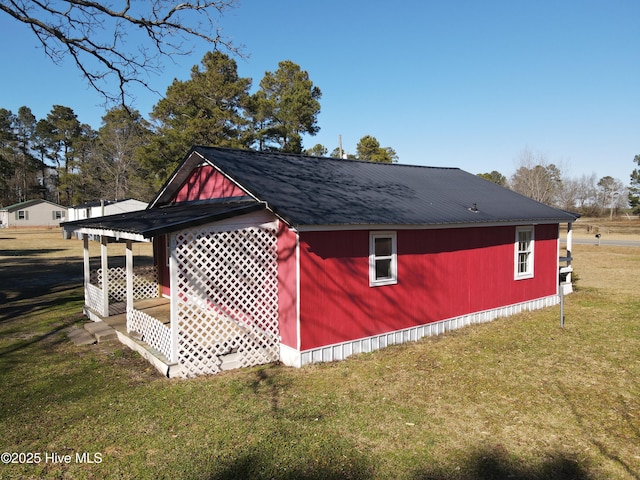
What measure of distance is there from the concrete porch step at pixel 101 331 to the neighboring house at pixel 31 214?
59693 mm

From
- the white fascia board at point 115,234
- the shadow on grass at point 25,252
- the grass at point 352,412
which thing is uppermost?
the white fascia board at point 115,234

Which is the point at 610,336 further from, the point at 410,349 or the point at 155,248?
the point at 155,248

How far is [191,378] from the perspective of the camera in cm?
771

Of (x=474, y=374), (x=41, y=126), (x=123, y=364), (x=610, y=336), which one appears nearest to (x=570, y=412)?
(x=474, y=374)

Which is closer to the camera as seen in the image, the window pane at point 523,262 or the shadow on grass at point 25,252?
the window pane at point 523,262

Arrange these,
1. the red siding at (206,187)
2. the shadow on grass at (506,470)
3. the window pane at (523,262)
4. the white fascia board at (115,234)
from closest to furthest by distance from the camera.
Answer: the shadow on grass at (506,470), the white fascia board at (115,234), the red siding at (206,187), the window pane at (523,262)

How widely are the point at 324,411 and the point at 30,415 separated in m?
4.21

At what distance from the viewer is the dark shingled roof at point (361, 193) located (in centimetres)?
873

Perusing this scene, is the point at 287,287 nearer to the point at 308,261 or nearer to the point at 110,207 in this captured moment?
the point at 308,261

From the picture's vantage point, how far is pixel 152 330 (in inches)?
341

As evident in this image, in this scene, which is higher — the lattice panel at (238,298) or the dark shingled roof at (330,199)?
the dark shingled roof at (330,199)

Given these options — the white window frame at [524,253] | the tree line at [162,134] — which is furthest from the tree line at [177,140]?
the white window frame at [524,253]

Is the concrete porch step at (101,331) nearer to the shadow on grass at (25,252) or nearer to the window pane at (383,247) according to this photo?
the window pane at (383,247)

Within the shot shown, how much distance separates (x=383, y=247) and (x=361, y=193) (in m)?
1.77
